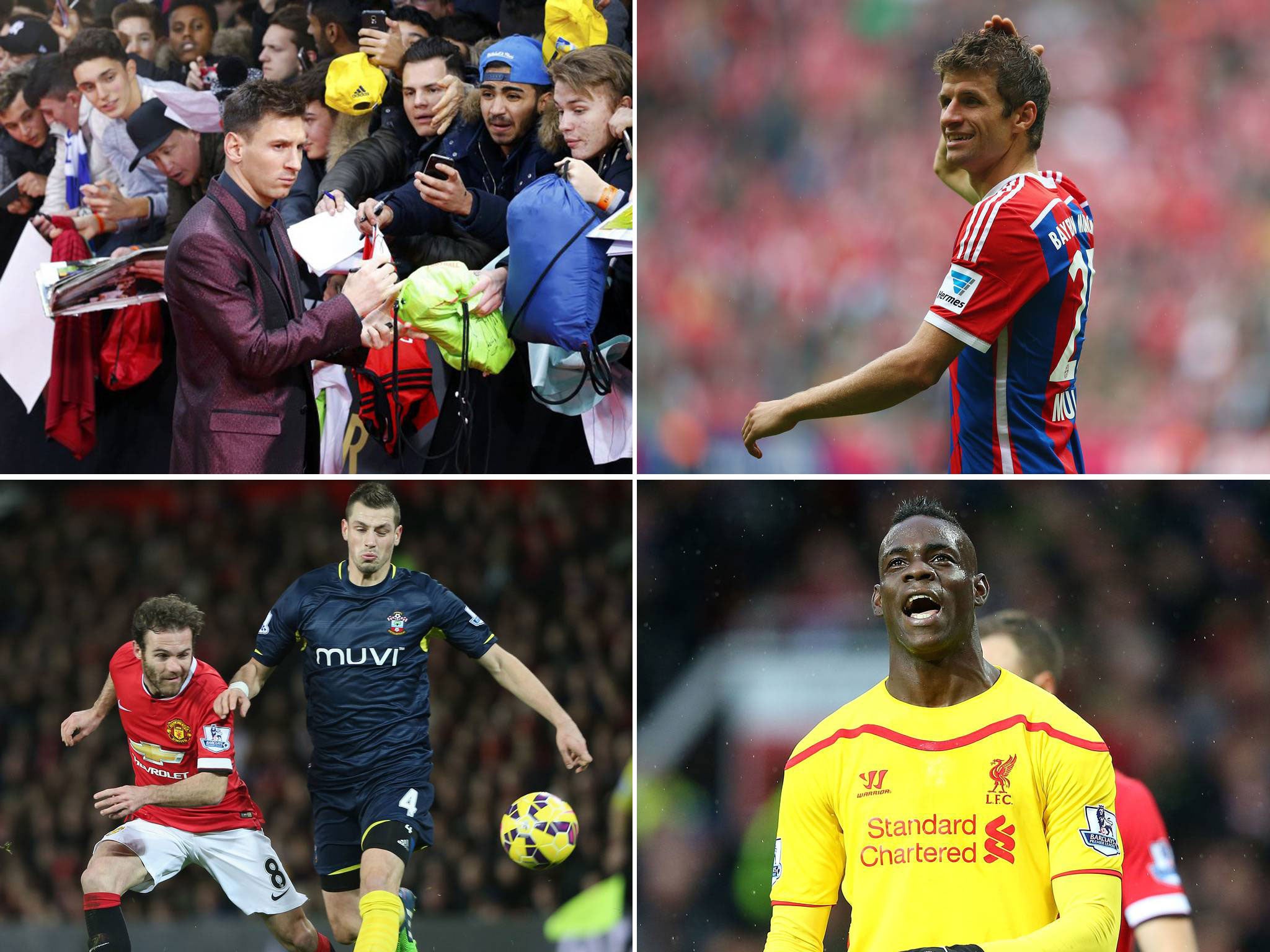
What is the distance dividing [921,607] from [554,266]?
2.35m

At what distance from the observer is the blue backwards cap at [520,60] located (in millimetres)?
5121

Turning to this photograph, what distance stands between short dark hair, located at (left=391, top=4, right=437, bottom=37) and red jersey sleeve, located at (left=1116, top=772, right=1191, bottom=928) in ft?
11.0

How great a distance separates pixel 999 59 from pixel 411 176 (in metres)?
2.14

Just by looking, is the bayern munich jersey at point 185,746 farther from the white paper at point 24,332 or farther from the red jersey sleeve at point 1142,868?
the red jersey sleeve at point 1142,868

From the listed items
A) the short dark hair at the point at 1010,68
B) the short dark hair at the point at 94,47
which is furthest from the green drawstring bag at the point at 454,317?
the short dark hair at the point at 1010,68

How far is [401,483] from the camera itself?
17.2 ft

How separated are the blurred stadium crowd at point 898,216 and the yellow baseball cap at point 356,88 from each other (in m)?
0.95

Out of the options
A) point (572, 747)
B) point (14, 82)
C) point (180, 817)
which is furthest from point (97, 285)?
point (572, 747)

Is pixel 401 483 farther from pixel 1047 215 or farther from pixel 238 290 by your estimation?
pixel 1047 215

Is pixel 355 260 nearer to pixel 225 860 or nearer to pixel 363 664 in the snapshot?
pixel 363 664

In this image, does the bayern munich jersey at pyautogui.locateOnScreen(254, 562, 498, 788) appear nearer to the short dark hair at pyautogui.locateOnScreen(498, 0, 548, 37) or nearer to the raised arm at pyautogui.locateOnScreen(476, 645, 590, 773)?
the raised arm at pyautogui.locateOnScreen(476, 645, 590, 773)

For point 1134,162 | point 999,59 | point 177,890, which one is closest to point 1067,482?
point 1134,162

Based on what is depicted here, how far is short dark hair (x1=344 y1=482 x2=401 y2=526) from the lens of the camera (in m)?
5.09

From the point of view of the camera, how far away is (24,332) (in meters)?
5.45
